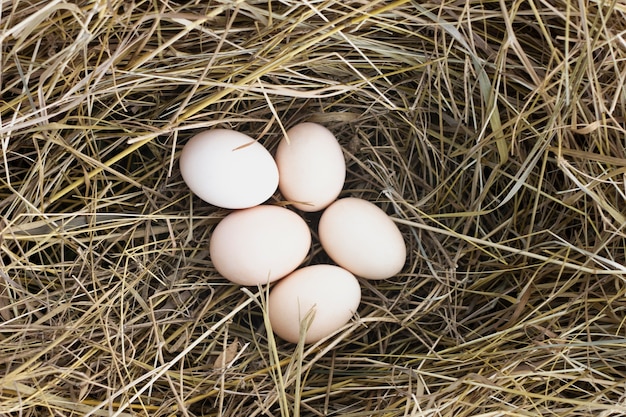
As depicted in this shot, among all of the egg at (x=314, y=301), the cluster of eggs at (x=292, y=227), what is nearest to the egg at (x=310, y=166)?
the cluster of eggs at (x=292, y=227)

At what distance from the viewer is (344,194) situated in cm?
123

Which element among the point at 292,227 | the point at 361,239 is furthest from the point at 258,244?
the point at 361,239

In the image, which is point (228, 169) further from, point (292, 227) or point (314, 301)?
point (314, 301)

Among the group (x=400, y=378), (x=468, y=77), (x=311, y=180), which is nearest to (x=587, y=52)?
(x=468, y=77)

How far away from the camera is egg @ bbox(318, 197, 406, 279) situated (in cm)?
110

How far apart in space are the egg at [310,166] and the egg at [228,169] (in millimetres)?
37

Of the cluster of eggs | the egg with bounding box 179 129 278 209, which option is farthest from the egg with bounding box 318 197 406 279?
the egg with bounding box 179 129 278 209

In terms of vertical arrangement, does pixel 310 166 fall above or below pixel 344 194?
above

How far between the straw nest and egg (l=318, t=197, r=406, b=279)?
0.05 metres

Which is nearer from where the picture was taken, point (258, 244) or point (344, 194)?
point (258, 244)

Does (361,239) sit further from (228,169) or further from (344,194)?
(228,169)

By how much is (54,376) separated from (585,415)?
0.80 m

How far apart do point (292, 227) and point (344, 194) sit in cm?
18

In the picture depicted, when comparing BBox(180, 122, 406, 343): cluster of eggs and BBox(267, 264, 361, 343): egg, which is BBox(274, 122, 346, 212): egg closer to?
BBox(180, 122, 406, 343): cluster of eggs
